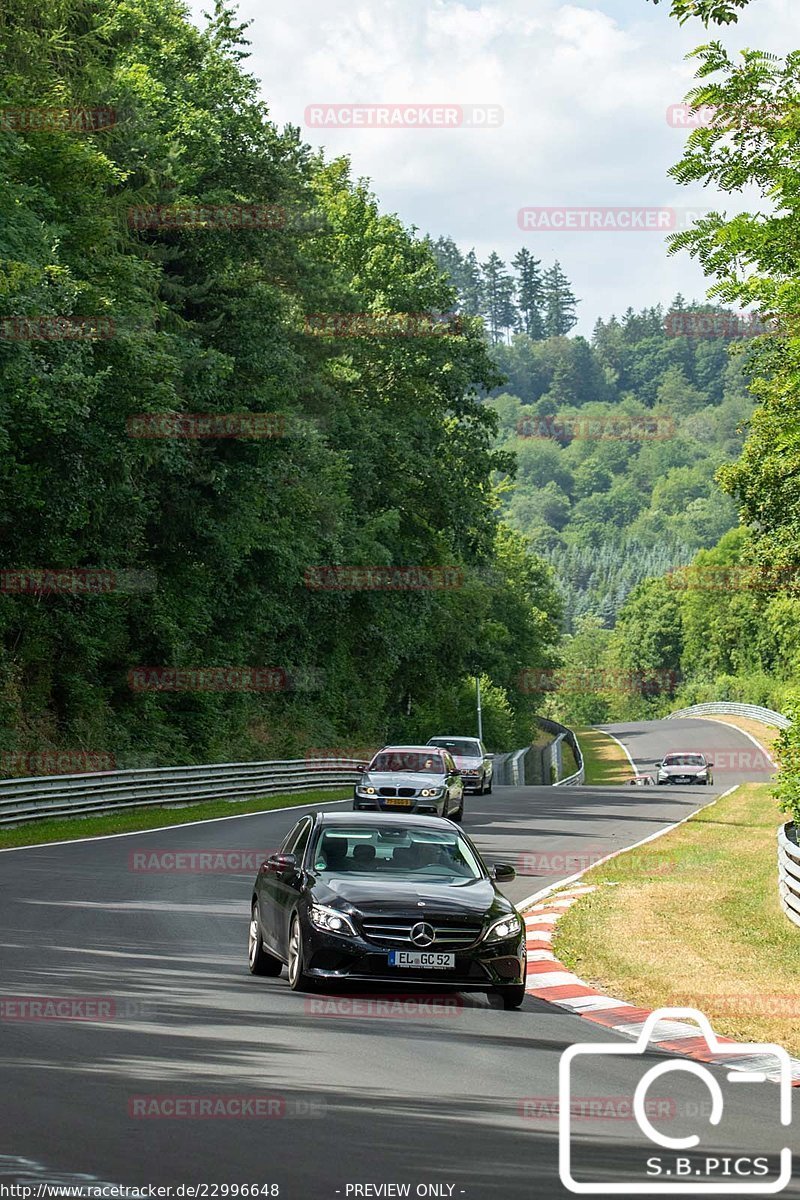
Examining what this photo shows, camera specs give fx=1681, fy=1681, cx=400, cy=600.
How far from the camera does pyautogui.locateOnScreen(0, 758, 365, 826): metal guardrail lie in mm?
31250

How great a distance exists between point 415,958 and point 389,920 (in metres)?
0.32

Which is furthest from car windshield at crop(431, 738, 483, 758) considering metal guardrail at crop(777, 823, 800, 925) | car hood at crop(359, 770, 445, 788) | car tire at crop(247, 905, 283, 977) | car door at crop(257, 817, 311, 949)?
car tire at crop(247, 905, 283, 977)

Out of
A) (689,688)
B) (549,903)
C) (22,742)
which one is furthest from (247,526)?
(689,688)

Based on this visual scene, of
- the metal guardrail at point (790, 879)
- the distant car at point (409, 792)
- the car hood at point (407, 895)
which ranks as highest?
the car hood at point (407, 895)

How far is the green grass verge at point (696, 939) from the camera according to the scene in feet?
40.7

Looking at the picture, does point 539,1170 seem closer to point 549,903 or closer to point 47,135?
point 549,903

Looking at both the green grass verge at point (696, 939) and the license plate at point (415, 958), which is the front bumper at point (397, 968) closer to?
the license plate at point (415, 958)

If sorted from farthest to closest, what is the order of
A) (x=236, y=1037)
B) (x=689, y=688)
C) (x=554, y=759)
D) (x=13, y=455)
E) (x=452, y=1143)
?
(x=689, y=688) → (x=554, y=759) → (x=13, y=455) → (x=236, y=1037) → (x=452, y=1143)

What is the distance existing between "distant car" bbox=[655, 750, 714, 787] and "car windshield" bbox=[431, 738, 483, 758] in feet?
48.6

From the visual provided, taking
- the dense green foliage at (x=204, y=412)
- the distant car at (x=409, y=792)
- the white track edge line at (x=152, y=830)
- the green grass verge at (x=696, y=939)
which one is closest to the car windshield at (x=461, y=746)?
the dense green foliage at (x=204, y=412)

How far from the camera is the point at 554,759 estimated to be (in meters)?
95.9

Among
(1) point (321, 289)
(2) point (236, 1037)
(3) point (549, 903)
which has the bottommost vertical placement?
(3) point (549, 903)

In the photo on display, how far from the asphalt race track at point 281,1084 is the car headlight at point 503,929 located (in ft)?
1.86

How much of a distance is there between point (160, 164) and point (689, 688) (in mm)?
131885
